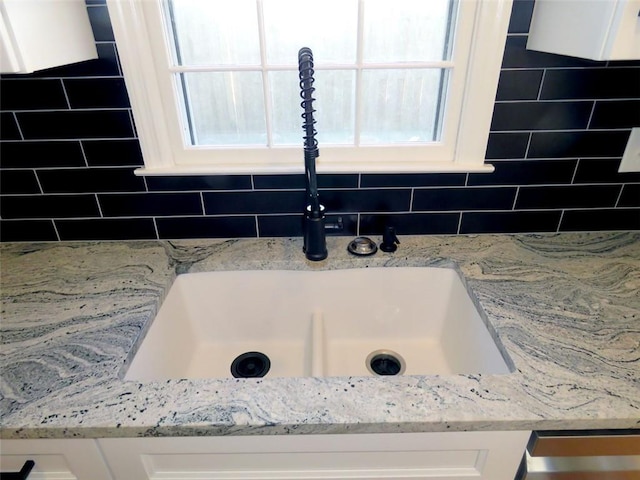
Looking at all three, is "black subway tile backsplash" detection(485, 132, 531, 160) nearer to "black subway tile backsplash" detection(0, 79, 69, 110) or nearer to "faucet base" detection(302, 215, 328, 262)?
"faucet base" detection(302, 215, 328, 262)

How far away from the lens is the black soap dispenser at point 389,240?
3.49 feet

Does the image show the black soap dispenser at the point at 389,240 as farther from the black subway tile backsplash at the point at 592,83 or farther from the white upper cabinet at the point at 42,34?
the white upper cabinet at the point at 42,34

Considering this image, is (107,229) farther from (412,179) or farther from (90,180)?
(412,179)

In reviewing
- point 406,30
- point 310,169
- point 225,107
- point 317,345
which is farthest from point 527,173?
point 225,107

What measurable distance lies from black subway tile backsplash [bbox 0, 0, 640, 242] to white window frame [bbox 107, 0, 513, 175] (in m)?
0.03

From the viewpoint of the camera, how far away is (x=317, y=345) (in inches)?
37.8

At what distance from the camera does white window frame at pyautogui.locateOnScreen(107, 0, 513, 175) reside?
908 millimetres

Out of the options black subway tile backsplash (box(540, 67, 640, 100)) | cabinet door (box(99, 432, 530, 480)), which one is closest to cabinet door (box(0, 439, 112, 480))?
cabinet door (box(99, 432, 530, 480))

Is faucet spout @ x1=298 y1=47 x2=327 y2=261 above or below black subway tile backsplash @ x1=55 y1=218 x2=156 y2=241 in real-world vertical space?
above

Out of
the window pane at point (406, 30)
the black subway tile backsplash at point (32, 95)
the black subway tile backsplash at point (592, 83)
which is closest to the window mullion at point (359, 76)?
the window pane at point (406, 30)

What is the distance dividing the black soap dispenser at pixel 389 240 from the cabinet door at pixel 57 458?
77 centimetres

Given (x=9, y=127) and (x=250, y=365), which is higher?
(x=9, y=127)

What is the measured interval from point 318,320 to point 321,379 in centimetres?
36

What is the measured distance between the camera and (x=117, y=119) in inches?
39.4
